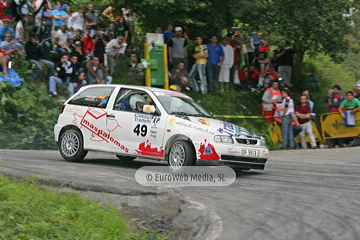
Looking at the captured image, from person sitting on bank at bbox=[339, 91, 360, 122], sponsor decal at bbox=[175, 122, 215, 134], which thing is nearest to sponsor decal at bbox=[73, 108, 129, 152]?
sponsor decal at bbox=[175, 122, 215, 134]

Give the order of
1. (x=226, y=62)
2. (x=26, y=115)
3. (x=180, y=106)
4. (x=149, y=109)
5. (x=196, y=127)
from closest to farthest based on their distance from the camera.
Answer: (x=196, y=127) → (x=149, y=109) → (x=180, y=106) → (x=26, y=115) → (x=226, y=62)

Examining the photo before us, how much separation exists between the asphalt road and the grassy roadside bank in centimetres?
107

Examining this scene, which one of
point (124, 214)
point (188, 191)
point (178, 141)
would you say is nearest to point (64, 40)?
point (178, 141)

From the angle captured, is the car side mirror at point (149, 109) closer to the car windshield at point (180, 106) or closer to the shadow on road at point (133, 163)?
the car windshield at point (180, 106)

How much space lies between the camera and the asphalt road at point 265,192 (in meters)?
6.80

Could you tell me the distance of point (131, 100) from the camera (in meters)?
11.2

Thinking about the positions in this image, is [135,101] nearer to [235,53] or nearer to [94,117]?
[94,117]

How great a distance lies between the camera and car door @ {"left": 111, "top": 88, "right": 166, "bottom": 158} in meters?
10.5

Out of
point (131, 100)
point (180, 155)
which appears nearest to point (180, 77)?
point (131, 100)

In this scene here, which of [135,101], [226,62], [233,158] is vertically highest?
[226,62]

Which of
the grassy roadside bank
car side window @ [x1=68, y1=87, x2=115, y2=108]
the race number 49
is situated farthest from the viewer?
car side window @ [x1=68, y1=87, x2=115, y2=108]

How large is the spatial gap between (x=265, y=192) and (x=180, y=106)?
2.82m

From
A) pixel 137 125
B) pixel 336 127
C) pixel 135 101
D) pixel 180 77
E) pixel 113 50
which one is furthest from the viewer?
pixel 113 50

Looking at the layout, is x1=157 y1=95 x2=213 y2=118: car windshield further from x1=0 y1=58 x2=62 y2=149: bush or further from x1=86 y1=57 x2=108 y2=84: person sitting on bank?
x1=86 y1=57 x2=108 y2=84: person sitting on bank
